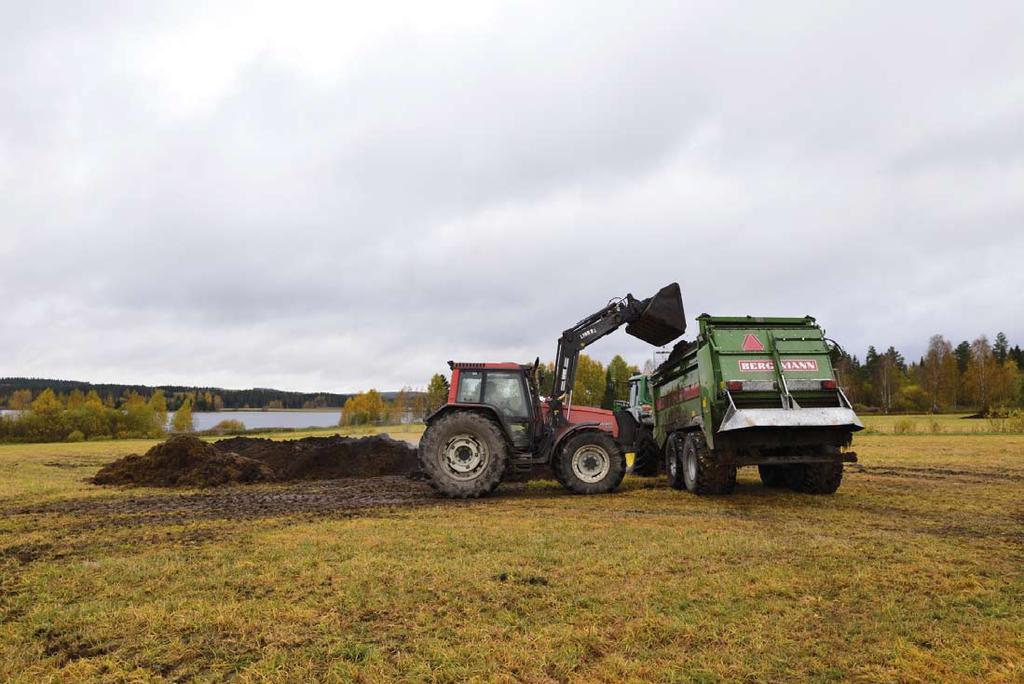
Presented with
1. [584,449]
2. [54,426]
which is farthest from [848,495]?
[54,426]

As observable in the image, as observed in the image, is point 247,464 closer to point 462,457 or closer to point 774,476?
point 462,457

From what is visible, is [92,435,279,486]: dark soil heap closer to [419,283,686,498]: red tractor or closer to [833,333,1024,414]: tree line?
[419,283,686,498]: red tractor

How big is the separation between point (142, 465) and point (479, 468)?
9542 millimetres

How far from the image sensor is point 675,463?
1175cm

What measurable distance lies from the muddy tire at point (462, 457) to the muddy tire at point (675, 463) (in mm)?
3299

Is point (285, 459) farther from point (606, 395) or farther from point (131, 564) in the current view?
point (606, 395)

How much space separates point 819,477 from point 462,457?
6172mm

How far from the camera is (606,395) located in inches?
3132

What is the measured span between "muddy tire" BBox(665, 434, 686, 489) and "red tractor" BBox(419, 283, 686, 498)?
0.82 m

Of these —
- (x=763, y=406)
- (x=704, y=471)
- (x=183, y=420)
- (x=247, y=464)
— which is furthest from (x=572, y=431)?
(x=183, y=420)

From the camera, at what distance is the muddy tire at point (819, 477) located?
10.3m

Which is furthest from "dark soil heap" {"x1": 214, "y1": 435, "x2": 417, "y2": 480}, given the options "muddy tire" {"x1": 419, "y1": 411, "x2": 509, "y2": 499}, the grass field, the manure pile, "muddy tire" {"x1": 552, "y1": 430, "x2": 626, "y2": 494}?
the grass field

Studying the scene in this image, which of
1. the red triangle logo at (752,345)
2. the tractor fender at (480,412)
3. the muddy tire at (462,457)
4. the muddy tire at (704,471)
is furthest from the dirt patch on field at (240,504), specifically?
the red triangle logo at (752,345)

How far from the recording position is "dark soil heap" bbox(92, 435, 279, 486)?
1449 centimetres
